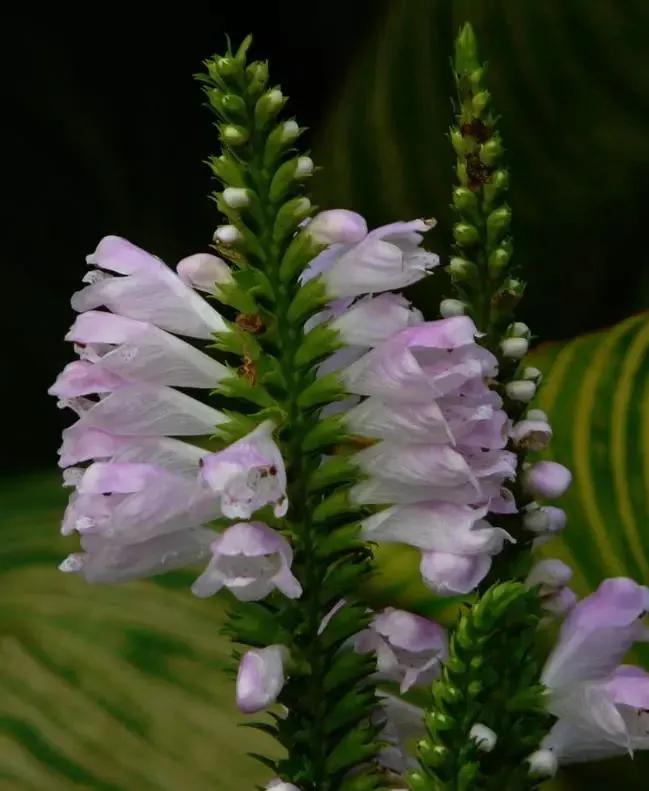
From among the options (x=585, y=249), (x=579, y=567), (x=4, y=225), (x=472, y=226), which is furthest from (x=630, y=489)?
(x=4, y=225)

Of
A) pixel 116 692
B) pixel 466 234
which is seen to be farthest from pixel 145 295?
pixel 116 692

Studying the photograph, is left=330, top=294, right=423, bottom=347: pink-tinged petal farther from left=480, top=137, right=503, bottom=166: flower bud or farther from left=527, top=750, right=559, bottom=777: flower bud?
left=527, top=750, right=559, bottom=777: flower bud

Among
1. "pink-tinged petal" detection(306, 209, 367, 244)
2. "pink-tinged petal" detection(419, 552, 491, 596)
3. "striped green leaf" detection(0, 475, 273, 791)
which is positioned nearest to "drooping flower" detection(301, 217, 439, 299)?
"pink-tinged petal" detection(306, 209, 367, 244)

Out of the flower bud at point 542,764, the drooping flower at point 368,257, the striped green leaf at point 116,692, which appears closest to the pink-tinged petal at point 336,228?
the drooping flower at point 368,257

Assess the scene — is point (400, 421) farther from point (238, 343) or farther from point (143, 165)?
point (143, 165)

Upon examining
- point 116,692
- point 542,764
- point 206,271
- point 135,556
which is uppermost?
point 206,271

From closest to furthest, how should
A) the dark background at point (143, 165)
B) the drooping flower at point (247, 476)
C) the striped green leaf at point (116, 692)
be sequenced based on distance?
the drooping flower at point (247, 476), the striped green leaf at point (116, 692), the dark background at point (143, 165)

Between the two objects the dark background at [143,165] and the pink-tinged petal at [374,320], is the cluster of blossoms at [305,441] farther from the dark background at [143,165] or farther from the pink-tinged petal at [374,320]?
the dark background at [143,165]
